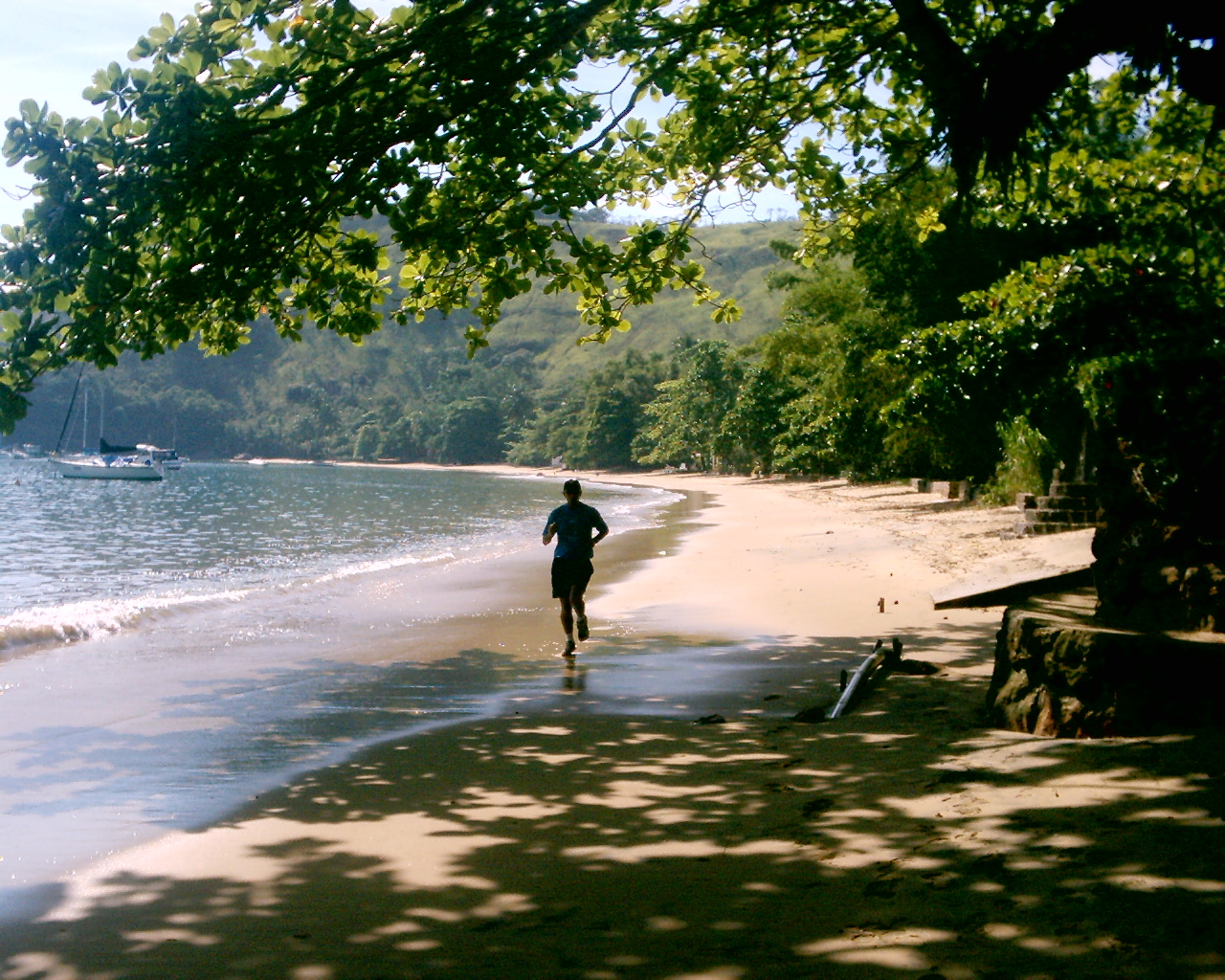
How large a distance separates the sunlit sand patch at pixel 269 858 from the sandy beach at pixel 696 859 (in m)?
0.02

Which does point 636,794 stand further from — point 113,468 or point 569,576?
point 113,468

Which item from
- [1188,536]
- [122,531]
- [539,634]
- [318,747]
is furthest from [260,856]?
[122,531]

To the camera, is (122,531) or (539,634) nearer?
(539,634)

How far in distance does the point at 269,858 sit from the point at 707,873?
6.85 feet

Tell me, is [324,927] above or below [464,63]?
below

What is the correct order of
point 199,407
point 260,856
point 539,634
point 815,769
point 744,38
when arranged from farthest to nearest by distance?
point 199,407
point 539,634
point 744,38
point 815,769
point 260,856

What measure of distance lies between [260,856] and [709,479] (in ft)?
239

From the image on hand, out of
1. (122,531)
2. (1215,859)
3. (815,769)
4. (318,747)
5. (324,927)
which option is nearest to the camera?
(1215,859)

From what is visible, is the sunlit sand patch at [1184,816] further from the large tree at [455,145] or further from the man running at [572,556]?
the man running at [572,556]

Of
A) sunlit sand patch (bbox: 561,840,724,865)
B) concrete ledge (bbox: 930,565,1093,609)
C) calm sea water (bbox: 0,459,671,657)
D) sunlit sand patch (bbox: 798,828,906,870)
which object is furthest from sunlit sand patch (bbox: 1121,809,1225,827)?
calm sea water (bbox: 0,459,671,657)

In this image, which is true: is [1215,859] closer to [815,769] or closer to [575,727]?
[815,769]

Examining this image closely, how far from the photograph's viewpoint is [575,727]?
25.6ft

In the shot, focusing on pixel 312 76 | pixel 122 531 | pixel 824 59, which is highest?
pixel 824 59

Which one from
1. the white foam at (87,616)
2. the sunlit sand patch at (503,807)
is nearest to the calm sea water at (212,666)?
the white foam at (87,616)
